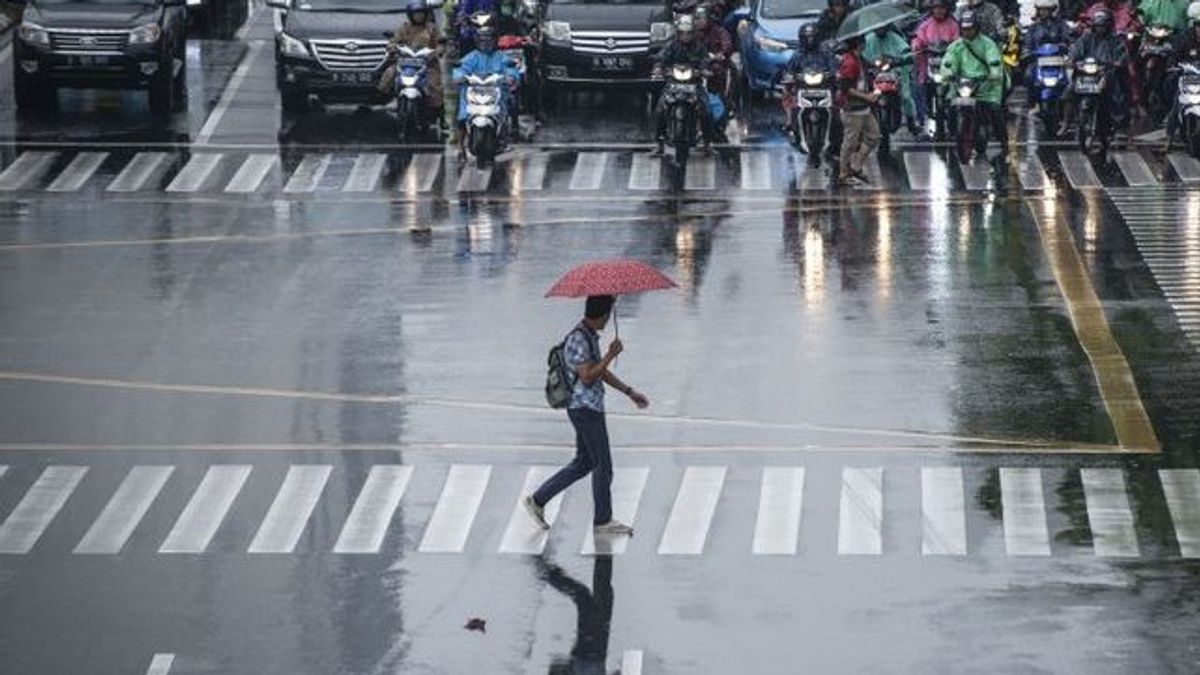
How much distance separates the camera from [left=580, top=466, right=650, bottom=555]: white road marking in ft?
71.2

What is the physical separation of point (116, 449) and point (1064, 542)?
7223 millimetres

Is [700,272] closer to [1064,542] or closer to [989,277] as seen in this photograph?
[989,277]

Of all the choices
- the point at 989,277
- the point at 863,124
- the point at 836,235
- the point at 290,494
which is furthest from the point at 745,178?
the point at 290,494

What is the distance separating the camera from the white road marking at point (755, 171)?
1537 inches

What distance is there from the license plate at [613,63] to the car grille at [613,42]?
0.08 metres

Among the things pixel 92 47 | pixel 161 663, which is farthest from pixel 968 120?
pixel 161 663

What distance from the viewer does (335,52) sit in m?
44.2

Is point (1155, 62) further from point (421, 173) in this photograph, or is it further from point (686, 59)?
point (421, 173)

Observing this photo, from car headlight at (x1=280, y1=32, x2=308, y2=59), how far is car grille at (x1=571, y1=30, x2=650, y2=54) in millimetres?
3884

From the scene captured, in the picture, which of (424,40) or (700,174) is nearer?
(700,174)

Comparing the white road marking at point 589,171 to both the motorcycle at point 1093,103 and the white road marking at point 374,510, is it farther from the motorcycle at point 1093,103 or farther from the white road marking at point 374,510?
the white road marking at point 374,510

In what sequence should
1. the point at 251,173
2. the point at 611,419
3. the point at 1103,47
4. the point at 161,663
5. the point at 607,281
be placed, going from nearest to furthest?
the point at 161,663
the point at 607,281
the point at 611,419
the point at 251,173
the point at 1103,47

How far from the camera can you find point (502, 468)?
2405 cm

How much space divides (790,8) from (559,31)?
331 centimetres
